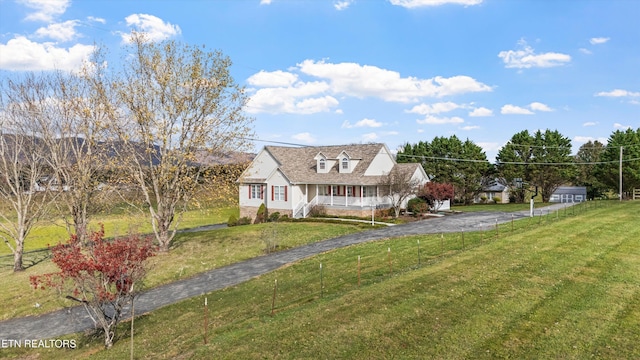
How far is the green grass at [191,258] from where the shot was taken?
17.8m

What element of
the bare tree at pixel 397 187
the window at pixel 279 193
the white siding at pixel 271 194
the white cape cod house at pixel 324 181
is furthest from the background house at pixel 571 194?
the window at pixel 279 193

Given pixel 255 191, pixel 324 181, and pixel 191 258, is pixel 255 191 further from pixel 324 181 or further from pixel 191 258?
pixel 191 258

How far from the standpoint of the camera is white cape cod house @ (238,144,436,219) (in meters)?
39.2

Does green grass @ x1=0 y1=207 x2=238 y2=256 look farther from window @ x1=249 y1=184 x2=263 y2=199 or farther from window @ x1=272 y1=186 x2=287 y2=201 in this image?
window @ x1=272 y1=186 x2=287 y2=201

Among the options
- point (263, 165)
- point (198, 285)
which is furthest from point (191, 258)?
point (263, 165)

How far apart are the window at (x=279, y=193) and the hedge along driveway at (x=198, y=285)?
13523mm

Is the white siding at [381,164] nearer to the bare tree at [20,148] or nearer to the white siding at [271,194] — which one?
the white siding at [271,194]

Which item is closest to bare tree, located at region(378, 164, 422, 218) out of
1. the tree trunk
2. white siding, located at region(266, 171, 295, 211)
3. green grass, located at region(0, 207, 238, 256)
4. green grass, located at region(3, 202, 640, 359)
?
white siding, located at region(266, 171, 295, 211)

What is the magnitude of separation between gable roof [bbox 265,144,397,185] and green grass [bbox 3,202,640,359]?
2167cm

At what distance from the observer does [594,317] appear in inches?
396

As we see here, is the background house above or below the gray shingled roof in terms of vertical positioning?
below

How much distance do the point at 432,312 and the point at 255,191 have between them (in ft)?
116

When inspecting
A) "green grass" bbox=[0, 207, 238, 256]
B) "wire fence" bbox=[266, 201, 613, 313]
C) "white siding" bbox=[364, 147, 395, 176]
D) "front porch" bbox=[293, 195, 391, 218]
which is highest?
"white siding" bbox=[364, 147, 395, 176]

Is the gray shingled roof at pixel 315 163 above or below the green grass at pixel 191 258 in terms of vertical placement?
above
